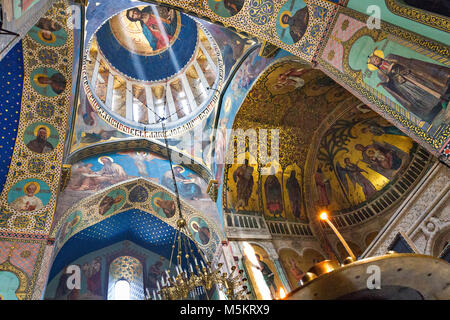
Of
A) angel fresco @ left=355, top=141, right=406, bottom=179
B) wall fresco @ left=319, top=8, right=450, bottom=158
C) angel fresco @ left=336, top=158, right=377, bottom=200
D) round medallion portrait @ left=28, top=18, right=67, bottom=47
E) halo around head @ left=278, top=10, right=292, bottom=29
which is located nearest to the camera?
wall fresco @ left=319, top=8, right=450, bottom=158

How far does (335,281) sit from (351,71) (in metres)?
4.22

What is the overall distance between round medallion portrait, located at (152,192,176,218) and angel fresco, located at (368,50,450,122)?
709cm

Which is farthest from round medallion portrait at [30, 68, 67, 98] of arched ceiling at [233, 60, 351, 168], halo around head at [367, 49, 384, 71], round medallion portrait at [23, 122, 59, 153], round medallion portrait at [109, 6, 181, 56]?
halo around head at [367, 49, 384, 71]

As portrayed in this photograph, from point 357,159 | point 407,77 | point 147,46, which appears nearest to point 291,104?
point 357,159

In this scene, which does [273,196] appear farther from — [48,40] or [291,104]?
[48,40]

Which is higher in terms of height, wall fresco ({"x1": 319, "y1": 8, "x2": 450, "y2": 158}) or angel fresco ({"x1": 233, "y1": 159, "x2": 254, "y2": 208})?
angel fresco ({"x1": 233, "y1": 159, "x2": 254, "y2": 208})

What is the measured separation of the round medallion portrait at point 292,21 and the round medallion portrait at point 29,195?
6.91m

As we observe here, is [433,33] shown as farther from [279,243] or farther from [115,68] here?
[115,68]

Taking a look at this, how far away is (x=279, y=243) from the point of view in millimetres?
8969

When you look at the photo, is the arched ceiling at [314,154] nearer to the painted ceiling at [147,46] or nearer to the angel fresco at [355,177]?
the angel fresco at [355,177]

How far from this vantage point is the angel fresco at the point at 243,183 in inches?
364

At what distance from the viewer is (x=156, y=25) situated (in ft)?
38.9

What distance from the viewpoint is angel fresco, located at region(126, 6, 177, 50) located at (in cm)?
1143

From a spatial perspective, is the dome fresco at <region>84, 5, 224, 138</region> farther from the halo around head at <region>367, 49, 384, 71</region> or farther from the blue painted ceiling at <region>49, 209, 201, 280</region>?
the halo around head at <region>367, 49, 384, 71</region>
